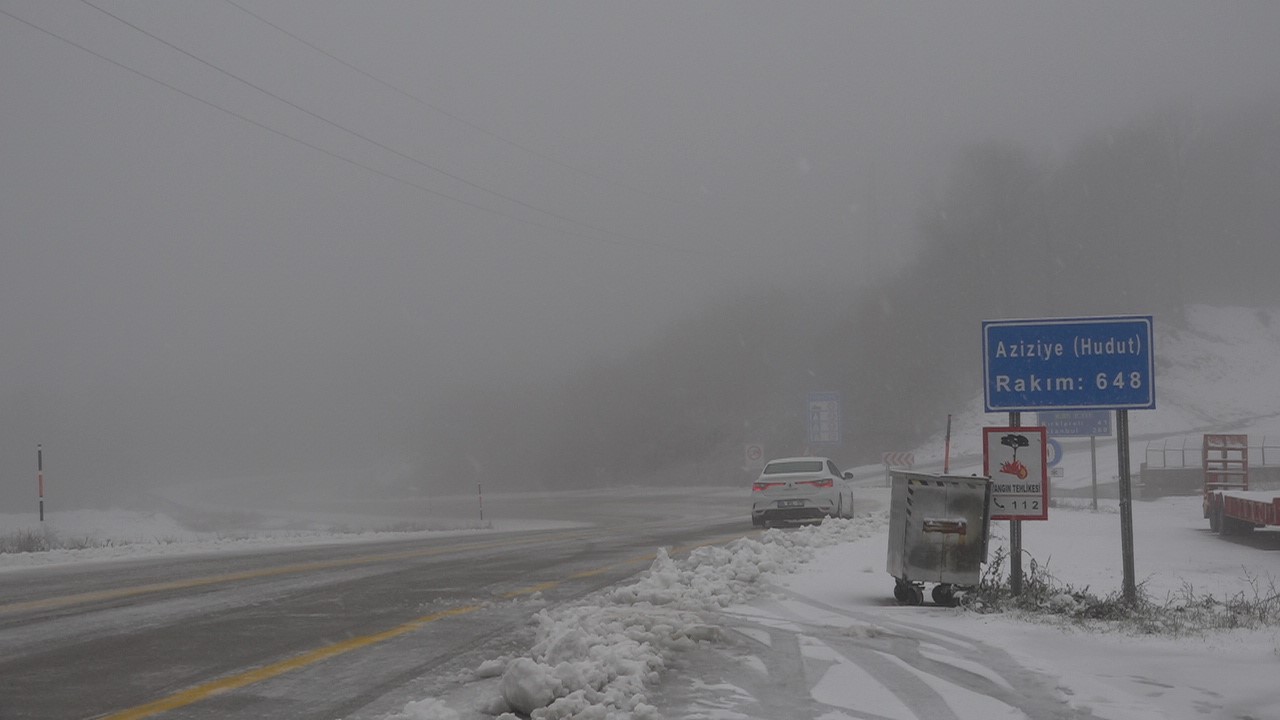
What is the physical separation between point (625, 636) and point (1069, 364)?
5.03 metres

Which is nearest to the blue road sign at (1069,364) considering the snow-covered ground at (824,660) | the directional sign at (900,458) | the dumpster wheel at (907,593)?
the dumpster wheel at (907,593)

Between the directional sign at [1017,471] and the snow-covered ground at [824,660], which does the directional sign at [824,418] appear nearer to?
the snow-covered ground at [824,660]

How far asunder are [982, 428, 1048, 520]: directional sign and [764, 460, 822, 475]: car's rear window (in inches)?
611

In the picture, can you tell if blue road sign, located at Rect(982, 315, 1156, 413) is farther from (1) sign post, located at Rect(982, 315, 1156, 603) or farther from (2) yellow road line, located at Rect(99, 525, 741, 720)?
(2) yellow road line, located at Rect(99, 525, 741, 720)

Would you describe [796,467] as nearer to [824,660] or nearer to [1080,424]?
[1080,424]

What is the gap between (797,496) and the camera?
24.5m

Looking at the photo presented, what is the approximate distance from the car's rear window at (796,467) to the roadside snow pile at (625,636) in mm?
12311

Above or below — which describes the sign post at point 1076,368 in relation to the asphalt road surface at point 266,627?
above

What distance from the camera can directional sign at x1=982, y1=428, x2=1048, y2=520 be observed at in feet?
31.6

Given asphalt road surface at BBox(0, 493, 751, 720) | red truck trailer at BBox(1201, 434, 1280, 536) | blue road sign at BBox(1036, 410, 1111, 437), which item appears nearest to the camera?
asphalt road surface at BBox(0, 493, 751, 720)

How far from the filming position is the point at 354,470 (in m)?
134

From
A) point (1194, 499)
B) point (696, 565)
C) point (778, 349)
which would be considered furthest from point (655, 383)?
point (696, 565)

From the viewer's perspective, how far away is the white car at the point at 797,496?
80.1 ft

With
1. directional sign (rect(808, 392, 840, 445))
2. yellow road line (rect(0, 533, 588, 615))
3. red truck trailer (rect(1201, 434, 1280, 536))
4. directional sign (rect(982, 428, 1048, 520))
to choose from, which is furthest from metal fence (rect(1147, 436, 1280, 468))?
directional sign (rect(982, 428, 1048, 520))
